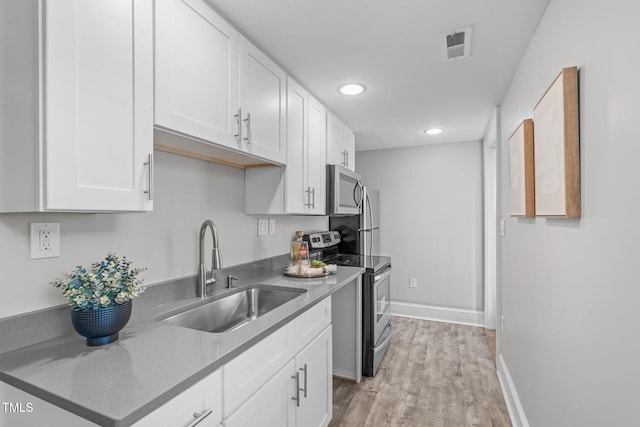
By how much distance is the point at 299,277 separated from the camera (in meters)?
2.16

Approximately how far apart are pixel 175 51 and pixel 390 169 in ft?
11.2

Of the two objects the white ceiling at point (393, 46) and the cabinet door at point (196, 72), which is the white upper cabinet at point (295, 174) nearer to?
the white ceiling at point (393, 46)

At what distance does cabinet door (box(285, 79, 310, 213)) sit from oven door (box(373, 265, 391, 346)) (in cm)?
89

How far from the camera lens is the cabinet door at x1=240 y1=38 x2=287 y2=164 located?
5.33ft

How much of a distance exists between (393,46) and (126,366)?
1.85 metres

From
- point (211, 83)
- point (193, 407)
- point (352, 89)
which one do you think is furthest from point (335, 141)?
point (193, 407)

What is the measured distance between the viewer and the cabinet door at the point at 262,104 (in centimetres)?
162

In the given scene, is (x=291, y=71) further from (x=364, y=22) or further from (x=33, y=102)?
(x=33, y=102)

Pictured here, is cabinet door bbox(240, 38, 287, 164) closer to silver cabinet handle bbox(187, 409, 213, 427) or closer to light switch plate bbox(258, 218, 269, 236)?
light switch plate bbox(258, 218, 269, 236)

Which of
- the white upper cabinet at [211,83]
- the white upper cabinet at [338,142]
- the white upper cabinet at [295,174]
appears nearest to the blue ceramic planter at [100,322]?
the white upper cabinet at [211,83]

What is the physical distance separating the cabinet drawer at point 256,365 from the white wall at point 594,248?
104 cm

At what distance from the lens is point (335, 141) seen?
290cm

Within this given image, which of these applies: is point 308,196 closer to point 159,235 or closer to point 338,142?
point 338,142

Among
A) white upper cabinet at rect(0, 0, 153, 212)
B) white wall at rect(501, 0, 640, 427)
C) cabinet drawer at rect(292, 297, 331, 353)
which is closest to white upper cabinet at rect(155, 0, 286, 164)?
white upper cabinet at rect(0, 0, 153, 212)
